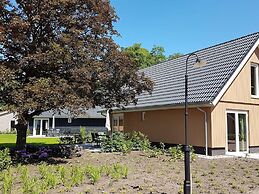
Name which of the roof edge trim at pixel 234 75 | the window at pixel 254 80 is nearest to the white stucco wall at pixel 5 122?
the window at pixel 254 80

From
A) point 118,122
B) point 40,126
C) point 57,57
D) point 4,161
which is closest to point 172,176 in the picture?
point 4,161

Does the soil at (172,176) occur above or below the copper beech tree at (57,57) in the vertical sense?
below

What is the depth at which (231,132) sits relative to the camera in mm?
17500

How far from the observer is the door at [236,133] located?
57.2 feet

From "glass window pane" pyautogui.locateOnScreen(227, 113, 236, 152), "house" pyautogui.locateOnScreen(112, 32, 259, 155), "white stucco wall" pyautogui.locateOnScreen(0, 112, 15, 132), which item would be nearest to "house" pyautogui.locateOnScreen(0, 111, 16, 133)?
"white stucco wall" pyautogui.locateOnScreen(0, 112, 15, 132)

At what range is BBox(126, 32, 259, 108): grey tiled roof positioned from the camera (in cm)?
1691

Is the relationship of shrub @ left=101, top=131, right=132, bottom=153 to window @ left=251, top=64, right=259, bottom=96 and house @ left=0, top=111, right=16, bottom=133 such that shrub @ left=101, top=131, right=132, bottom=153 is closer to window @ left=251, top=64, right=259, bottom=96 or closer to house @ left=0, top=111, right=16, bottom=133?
window @ left=251, top=64, right=259, bottom=96

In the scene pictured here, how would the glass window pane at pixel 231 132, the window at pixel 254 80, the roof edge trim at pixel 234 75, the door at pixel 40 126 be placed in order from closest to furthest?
1. the roof edge trim at pixel 234 75
2. the glass window pane at pixel 231 132
3. the window at pixel 254 80
4. the door at pixel 40 126

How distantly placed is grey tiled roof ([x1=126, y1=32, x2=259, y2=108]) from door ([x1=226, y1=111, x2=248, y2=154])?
81.8 inches

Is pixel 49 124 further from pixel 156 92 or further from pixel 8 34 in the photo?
pixel 8 34

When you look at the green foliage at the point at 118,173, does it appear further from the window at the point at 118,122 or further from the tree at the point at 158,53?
the tree at the point at 158,53

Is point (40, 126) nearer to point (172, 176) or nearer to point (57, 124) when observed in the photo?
point (57, 124)

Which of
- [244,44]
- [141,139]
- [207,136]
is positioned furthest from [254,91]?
[141,139]

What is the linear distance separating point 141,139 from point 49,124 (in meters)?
30.1
